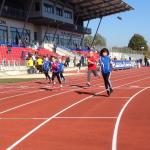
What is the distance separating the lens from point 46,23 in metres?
69.3

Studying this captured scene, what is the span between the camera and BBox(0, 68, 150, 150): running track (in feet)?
29.5

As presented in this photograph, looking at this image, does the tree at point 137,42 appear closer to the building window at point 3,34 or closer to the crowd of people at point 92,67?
the building window at point 3,34

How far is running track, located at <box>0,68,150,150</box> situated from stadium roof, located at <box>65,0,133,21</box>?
59.2 m

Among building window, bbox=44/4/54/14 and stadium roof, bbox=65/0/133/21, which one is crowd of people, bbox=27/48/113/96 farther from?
stadium roof, bbox=65/0/133/21

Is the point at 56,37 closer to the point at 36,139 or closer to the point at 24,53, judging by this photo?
the point at 24,53

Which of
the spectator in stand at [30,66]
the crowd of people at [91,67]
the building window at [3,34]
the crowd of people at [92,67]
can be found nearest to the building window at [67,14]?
the building window at [3,34]

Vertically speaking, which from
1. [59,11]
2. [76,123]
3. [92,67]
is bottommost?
[76,123]

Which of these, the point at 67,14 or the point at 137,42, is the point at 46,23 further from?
the point at 137,42

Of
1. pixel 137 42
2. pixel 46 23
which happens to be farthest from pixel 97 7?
pixel 137 42

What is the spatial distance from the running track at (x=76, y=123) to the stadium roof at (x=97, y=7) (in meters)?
59.2

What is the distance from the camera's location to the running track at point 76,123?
8.98 meters

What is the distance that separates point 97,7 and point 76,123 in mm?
68339

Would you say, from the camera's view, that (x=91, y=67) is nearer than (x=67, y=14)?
Yes

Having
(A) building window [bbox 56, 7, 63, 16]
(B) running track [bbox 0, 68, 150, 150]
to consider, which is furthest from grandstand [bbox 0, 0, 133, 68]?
(B) running track [bbox 0, 68, 150, 150]
